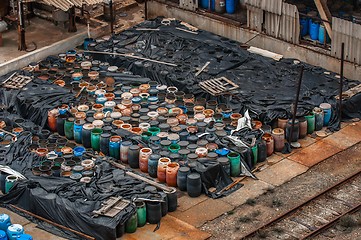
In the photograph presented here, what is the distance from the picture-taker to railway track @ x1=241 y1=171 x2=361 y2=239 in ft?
112

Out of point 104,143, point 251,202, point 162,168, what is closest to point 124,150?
point 104,143

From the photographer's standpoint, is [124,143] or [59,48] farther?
[59,48]

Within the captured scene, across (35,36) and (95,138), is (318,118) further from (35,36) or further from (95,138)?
(35,36)

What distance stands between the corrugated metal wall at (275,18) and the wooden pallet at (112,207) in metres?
13.1

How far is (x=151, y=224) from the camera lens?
34312mm

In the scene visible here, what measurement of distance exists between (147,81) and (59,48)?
4773 mm

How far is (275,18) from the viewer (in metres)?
44.6

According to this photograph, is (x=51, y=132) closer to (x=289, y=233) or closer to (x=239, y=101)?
(x=239, y=101)

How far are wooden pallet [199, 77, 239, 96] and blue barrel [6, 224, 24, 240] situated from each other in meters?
10.9

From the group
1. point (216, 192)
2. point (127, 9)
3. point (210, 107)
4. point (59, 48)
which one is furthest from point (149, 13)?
point (216, 192)

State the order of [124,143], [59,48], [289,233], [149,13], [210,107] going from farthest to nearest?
[149,13]
[59,48]
[210,107]
[124,143]
[289,233]

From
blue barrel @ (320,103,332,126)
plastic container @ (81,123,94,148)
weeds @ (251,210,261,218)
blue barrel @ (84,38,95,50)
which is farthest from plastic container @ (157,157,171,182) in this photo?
blue barrel @ (84,38,95,50)

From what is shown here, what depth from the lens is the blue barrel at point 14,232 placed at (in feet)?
107

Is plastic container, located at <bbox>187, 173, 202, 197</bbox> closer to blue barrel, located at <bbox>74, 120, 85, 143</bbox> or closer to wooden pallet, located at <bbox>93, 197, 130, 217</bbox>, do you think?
wooden pallet, located at <bbox>93, 197, 130, 217</bbox>
